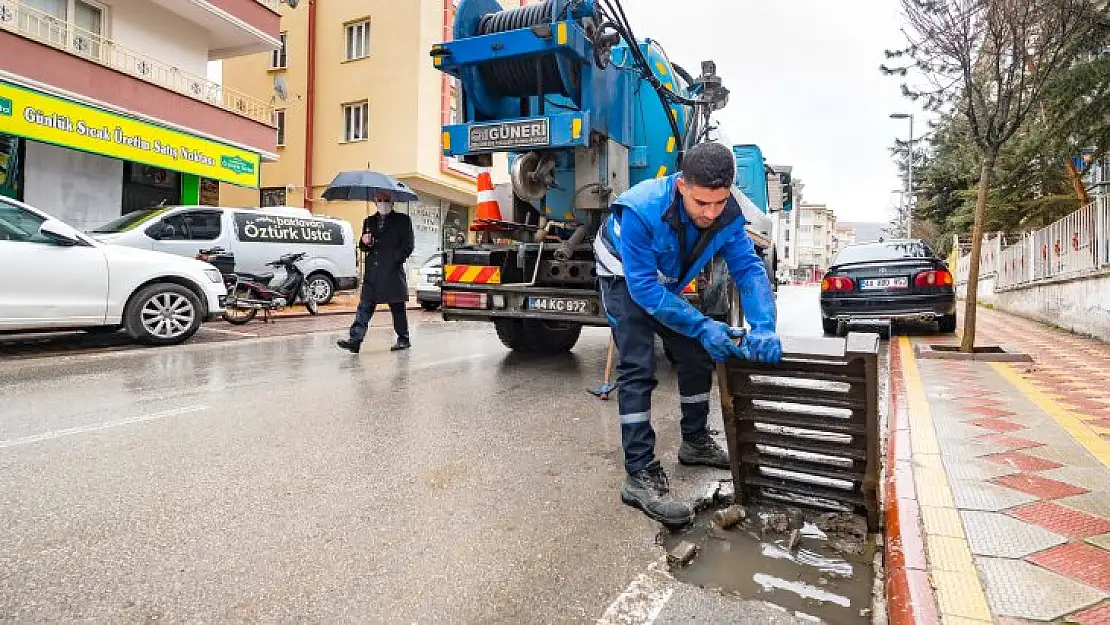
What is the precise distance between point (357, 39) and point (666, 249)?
2202 centimetres

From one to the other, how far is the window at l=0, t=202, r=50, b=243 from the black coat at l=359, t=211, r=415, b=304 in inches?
123

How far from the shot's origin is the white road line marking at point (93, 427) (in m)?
3.75

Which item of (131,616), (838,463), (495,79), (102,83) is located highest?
(102,83)

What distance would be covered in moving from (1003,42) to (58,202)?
14969mm

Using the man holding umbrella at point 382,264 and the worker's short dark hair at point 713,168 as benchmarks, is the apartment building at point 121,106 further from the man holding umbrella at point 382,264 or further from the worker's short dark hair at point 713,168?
the worker's short dark hair at point 713,168

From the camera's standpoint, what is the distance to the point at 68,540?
99.2 inches

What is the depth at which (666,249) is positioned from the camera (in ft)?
10.1

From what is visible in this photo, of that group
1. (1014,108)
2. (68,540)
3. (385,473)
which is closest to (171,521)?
(68,540)

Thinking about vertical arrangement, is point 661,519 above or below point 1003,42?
below

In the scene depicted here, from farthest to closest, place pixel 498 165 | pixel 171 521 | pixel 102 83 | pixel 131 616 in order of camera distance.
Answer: pixel 102 83
pixel 498 165
pixel 171 521
pixel 131 616

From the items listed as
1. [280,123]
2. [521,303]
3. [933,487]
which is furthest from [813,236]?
[933,487]

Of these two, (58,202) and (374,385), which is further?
(58,202)

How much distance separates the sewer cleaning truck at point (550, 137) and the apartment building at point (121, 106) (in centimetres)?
927

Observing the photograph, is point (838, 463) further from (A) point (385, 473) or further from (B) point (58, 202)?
(B) point (58, 202)
